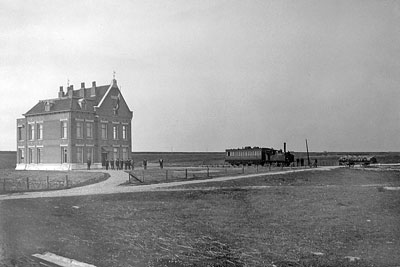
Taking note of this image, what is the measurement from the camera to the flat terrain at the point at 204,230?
8.76 meters

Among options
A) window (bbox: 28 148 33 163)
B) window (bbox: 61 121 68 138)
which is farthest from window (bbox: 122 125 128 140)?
window (bbox: 28 148 33 163)

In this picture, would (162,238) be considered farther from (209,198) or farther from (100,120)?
(100,120)

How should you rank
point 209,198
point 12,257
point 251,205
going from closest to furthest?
1. point 12,257
2. point 251,205
3. point 209,198

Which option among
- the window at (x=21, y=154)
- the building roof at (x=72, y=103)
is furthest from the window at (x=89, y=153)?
the window at (x=21, y=154)

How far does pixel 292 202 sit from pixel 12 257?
11448 millimetres

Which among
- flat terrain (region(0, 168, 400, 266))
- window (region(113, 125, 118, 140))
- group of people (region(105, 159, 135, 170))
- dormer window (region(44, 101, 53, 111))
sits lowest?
flat terrain (region(0, 168, 400, 266))

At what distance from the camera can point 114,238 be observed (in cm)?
1028

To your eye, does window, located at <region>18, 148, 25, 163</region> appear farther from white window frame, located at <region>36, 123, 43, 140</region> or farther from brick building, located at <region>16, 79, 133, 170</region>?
white window frame, located at <region>36, 123, 43, 140</region>

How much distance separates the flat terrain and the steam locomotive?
40660mm

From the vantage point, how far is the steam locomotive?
5866cm

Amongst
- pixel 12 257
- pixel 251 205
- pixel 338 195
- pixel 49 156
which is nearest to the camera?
pixel 12 257

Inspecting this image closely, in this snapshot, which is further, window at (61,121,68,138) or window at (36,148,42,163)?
window at (36,148,42,163)

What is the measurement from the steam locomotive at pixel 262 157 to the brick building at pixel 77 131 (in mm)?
18450

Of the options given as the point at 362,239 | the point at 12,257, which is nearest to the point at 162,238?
the point at 12,257
